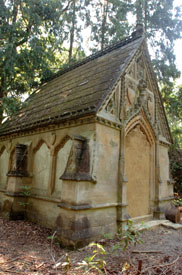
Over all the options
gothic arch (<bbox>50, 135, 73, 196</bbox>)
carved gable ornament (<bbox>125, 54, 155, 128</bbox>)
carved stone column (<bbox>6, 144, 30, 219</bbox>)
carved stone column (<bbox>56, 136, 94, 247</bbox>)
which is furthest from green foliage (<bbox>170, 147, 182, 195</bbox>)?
carved stone column (<bbox>56, 136, 94, 247</bbox>)

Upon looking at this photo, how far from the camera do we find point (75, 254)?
6250 millimetres

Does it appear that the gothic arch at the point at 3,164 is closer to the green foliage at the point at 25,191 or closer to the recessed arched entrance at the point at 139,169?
the green foliage at the point at 25,191

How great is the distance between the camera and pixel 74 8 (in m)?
22.2

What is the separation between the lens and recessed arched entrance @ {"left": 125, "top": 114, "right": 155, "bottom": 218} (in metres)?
9.41

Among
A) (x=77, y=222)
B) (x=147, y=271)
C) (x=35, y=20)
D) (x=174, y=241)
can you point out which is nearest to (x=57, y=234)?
(x=77, y=222)

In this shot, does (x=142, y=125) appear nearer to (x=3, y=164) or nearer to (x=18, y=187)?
(x=18, y=187)

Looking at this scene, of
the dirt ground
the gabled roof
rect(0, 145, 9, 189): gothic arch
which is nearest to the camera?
the dirt ground

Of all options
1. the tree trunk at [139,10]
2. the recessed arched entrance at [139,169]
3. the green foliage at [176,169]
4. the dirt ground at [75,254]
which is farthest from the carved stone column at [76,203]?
the tree trunk at [139,10]

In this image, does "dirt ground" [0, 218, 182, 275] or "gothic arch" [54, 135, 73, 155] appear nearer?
"dirt ground" [0, 218, 182, 275]

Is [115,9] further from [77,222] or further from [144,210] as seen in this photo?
[77,222]

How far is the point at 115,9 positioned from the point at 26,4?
1019 cm

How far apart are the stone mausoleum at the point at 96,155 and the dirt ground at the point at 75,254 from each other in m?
0.58

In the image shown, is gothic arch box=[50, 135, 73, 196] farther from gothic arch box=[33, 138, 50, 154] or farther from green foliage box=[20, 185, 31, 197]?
green foliage box=[20, 185, 31, 197]

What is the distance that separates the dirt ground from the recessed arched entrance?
4.07 ft
